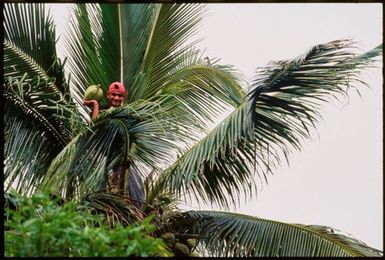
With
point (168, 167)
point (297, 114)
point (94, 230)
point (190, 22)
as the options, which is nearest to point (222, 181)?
point (168, 167)

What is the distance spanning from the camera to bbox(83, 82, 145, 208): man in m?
7.09

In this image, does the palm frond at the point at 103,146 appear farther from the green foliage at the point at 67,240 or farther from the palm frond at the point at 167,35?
the green foliage at the point at 67,240

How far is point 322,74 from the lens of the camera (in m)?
7.10

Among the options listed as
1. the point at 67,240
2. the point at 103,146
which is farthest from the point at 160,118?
the point at 67,240

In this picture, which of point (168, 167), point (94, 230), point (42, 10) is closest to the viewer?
point (94, 230)

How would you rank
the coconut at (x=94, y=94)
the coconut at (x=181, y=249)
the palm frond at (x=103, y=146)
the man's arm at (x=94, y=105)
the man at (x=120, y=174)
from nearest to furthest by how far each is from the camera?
the coconut at (x=181, y=249) < the palm frond at (x=103, y=146) < the man at (x=120, y=174) < the man's arm at (x=94, y=105) < the coconut at (x=94, y=94)

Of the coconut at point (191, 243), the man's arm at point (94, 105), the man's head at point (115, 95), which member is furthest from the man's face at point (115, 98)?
the coconut at point (191, 243)

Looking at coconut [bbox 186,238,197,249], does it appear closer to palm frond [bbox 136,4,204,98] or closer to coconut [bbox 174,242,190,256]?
coconut [bbox 174,242,190,256]

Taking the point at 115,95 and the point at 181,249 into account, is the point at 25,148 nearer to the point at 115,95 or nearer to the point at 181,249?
the point at 115,95

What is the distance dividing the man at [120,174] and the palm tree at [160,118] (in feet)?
0.15

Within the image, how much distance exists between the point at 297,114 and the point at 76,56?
7.93ft

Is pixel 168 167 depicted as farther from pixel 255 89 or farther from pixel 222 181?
pixel 255 89

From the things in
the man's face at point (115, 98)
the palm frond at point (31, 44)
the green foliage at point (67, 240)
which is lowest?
the green foliage at point (67, 240)

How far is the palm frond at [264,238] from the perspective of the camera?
23.4 feet
